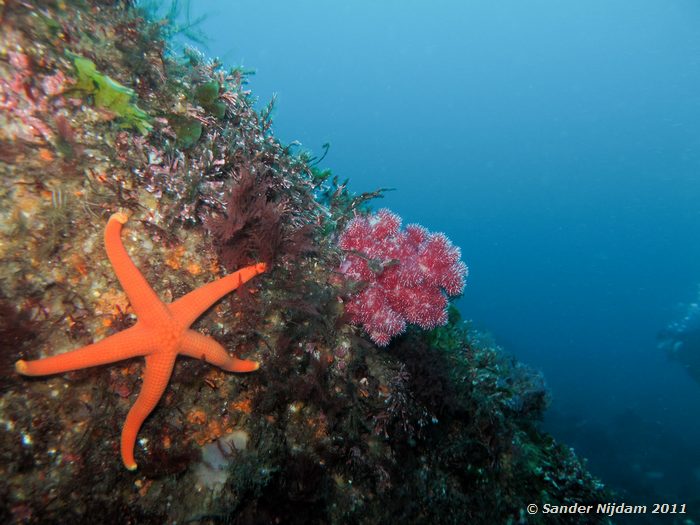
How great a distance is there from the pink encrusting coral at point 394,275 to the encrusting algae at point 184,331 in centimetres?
4

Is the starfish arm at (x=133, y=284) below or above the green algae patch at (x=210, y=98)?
below

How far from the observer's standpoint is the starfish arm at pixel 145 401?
300 centimetres

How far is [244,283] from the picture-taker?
144 inches

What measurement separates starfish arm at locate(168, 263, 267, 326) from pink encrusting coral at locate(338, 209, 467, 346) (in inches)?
58.4

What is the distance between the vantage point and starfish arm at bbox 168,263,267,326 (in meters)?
3.15

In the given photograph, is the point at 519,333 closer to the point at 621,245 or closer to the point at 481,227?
the point at 481,227

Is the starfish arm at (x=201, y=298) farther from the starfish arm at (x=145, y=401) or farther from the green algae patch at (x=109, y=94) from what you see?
the green algae patch at (x=109, y=94)

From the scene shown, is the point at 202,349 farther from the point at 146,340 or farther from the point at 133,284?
the point at 133,284

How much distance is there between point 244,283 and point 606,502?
22.7ft

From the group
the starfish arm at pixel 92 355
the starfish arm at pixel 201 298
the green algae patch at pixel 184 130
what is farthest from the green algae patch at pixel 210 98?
the starfish arm at pixel 92 355

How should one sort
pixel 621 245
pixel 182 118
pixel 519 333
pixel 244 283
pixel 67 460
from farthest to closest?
pixel 621 245
pixel 519 333
pixel 182 118
pixel 244 283
pixel 67 460

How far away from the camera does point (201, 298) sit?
3.26 m

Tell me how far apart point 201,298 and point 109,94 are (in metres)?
2.43

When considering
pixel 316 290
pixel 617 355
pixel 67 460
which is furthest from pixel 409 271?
pixel 617 355
